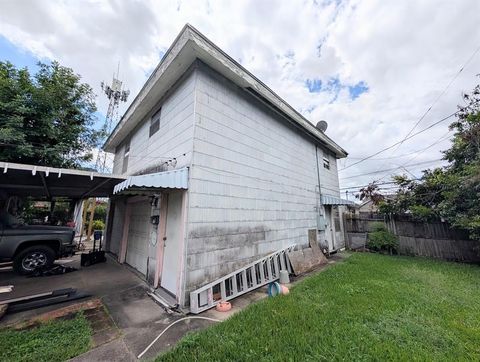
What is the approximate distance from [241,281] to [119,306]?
2444mm

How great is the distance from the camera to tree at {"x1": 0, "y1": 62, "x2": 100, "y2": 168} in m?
6.64

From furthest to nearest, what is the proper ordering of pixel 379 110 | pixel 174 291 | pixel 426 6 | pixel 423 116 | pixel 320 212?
pixel 379 110 < pixel 320 212 < pixel 423 116 < pixel 426 6 < pixel 174 291

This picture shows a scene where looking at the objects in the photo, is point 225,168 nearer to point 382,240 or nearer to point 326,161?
point 326,161

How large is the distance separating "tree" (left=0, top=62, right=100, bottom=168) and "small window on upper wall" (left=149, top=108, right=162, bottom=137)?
464 cm

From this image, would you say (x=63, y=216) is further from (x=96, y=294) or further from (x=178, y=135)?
(x=178, y=135)

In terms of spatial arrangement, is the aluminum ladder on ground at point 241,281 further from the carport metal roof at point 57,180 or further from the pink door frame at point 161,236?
the carport metal roof at point 57,180

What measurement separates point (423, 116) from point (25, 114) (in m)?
15.5

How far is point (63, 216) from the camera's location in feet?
39.9

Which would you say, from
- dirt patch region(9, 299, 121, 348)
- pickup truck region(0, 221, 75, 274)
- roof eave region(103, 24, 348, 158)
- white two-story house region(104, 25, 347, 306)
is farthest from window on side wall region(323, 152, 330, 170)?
pickup truck region(0, 221, 75, 274)

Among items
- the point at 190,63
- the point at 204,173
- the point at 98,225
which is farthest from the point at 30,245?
the point at 98,225

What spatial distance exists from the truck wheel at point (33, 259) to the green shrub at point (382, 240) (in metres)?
12.1

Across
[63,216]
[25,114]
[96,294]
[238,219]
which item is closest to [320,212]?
[238,219]

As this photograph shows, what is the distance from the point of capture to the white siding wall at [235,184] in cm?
390

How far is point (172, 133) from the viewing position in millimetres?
4734
